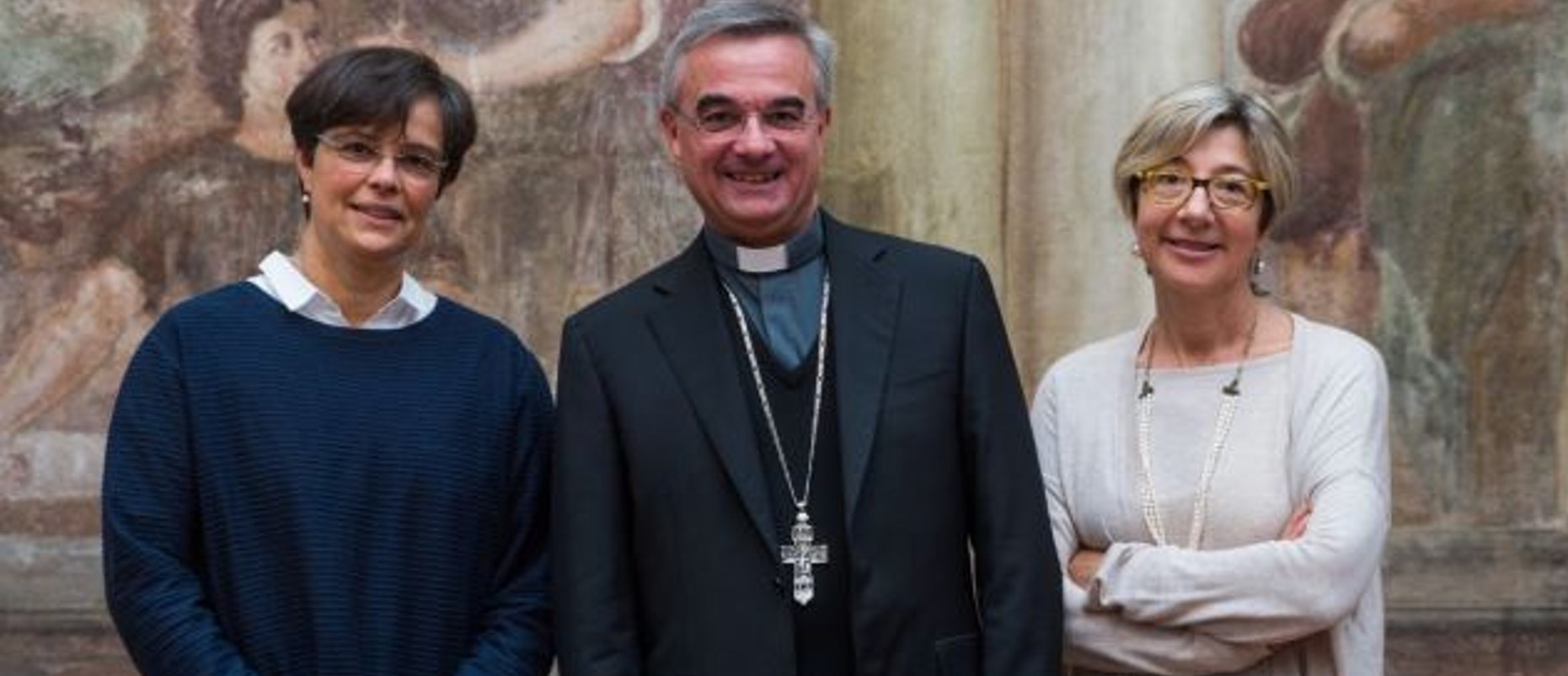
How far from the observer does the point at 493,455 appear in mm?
3566

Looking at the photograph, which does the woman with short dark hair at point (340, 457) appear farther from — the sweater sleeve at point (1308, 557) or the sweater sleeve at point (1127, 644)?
the sweater sleeve at point (1308, 557)

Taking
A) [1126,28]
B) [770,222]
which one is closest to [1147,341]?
[770,222]

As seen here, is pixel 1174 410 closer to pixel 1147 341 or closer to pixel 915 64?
pixel 1147 341

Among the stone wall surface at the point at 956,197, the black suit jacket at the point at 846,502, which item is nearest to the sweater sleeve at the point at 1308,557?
the black suit jacket at the point at 846,502

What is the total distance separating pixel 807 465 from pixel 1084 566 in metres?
0.48

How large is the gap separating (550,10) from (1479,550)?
2.87 metres

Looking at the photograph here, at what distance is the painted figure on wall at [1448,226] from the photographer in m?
6.30

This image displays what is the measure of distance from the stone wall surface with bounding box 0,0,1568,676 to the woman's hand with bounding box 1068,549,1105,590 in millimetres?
2798

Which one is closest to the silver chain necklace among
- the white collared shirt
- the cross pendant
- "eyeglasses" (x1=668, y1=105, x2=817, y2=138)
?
the cross pendant

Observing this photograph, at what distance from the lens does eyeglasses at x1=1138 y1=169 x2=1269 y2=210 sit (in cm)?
355

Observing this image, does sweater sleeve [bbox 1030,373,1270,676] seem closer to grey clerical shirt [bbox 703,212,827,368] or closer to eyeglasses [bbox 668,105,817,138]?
grey clerical shirt [bbox 703,212,827,368]

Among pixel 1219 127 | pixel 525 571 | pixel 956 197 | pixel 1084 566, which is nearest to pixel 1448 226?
pixel 956 197

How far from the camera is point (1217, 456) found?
3531 millimetres

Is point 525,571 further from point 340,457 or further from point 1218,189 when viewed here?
A: point 1218,189
